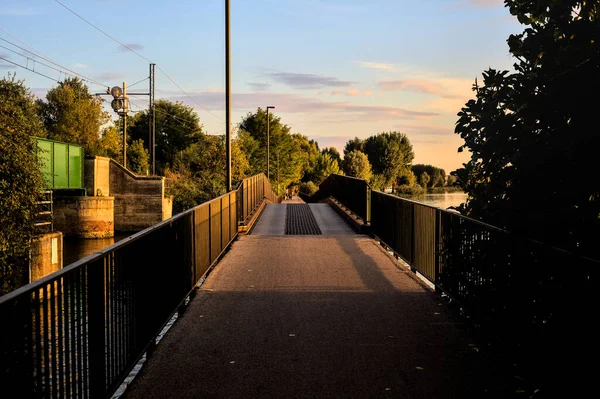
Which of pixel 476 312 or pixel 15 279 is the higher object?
pixel 476 312

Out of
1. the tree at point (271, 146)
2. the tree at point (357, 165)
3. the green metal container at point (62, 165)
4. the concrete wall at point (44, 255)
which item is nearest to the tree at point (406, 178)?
the tree at point (357, 165)

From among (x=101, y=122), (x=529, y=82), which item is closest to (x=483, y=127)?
(x=529, y=82)

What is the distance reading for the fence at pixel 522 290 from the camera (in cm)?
390

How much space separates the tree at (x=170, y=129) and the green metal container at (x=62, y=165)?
44760mm

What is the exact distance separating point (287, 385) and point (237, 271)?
593 cm

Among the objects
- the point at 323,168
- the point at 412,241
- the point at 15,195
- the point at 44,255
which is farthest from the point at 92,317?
the point at 323,168

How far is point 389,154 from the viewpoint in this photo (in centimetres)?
11925

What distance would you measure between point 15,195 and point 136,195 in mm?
27589

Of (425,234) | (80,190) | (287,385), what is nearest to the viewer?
(287,385)

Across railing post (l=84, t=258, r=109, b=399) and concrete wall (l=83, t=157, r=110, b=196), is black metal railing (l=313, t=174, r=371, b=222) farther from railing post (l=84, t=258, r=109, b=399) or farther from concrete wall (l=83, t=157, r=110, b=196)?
concrete wall (l=83, t=157, r=110, b=196)

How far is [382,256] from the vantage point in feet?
41.7

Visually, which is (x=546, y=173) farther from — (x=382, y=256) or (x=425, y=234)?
(x=382, y=256)

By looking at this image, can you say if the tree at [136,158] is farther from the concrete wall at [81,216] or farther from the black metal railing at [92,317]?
the black metal railing at [92,317]

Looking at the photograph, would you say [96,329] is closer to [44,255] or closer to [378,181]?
[44,255]
